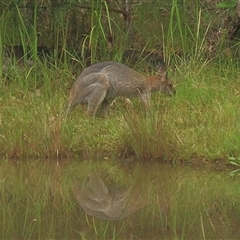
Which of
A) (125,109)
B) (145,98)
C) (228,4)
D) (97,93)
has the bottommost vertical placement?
(125,109)

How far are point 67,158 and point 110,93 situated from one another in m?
1.66

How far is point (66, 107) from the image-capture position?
11125mm

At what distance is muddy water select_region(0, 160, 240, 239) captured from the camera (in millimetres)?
7352

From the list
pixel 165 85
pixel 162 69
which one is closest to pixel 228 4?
pixel 162 69

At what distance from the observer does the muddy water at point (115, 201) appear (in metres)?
7.35

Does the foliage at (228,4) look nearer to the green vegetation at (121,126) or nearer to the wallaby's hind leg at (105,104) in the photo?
the green vegetation at (121,126)

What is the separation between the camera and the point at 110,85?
37.9 ft

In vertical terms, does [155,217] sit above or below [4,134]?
above

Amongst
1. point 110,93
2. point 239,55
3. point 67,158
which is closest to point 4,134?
point 67,158

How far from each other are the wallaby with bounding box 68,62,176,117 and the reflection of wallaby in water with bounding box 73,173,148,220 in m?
2.18

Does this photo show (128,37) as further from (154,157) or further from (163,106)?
(154,157)

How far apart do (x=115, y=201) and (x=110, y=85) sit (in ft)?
11.1

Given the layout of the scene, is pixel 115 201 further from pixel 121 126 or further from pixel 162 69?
pixel 162 69

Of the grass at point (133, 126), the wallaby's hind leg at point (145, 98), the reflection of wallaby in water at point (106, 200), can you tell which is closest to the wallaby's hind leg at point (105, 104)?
the grass at point (133, 126)
